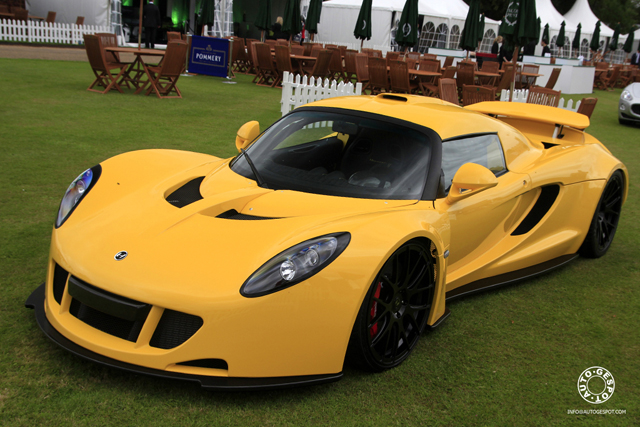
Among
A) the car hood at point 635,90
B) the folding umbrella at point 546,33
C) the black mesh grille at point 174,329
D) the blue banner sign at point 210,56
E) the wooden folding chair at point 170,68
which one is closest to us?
the black mesh grille at point 174,329

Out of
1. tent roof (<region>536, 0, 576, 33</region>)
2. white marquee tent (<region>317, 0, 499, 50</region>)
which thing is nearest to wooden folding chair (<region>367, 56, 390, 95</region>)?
white marquee tent (<region>317, 0, 499, 50</region>)

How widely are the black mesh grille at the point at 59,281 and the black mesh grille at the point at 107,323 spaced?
141mm

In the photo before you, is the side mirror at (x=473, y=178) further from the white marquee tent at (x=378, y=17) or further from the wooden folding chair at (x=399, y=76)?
the white marquee tent at (x=378, y=17)

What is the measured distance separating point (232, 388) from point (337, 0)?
28.7 meters

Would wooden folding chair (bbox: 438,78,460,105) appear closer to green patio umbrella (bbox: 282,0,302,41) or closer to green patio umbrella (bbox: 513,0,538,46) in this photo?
green patio umbrella (bbox: 513,0,538,46)

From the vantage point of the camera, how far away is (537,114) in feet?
16.4

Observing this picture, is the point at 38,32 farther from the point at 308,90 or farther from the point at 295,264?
the point at 295,264

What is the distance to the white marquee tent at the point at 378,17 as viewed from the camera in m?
27.7

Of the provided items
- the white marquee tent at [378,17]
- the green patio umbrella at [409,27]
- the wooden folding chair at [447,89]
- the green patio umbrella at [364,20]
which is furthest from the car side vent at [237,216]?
the white marquee tent at [378,17]

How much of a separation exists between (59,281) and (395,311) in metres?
1.64

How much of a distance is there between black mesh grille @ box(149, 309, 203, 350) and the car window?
1.76 m

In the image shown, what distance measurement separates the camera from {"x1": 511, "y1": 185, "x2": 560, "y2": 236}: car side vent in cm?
399

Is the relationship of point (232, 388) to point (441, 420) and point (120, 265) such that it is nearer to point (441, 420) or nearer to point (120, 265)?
point (120, 265)

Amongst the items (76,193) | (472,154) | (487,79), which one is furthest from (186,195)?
(487,79)
